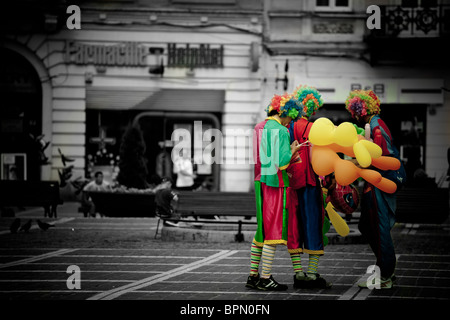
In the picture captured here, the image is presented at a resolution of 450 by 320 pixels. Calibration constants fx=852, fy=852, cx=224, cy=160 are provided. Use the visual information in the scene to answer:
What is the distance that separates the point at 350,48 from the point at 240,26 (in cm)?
313

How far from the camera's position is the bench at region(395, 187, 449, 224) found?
14727 mm

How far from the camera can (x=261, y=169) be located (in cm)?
796

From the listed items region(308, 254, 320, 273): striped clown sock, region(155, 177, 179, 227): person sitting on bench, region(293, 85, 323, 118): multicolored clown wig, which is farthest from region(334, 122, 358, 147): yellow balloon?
region(155, 177, 179, 227): person sitting on bench

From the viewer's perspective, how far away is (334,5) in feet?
78.8

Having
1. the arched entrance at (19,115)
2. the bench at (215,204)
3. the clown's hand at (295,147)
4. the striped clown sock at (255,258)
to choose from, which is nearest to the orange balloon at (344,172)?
the clown's hand at (295,147)

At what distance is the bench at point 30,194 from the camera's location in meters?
17.7

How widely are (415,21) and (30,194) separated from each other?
11745 millimetres

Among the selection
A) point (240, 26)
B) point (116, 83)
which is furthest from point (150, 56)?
point (240, 26)

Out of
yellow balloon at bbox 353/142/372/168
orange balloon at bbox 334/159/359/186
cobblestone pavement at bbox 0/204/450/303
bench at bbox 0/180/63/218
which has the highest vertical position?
yellow balloon at bbox 353/142/372/168

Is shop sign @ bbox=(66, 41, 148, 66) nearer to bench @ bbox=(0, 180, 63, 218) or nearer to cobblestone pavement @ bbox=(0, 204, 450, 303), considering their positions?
bench @ bbox=(0, 180, 63, 218)

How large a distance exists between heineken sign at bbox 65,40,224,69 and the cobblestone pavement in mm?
9023

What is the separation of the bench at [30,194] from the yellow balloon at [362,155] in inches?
429
